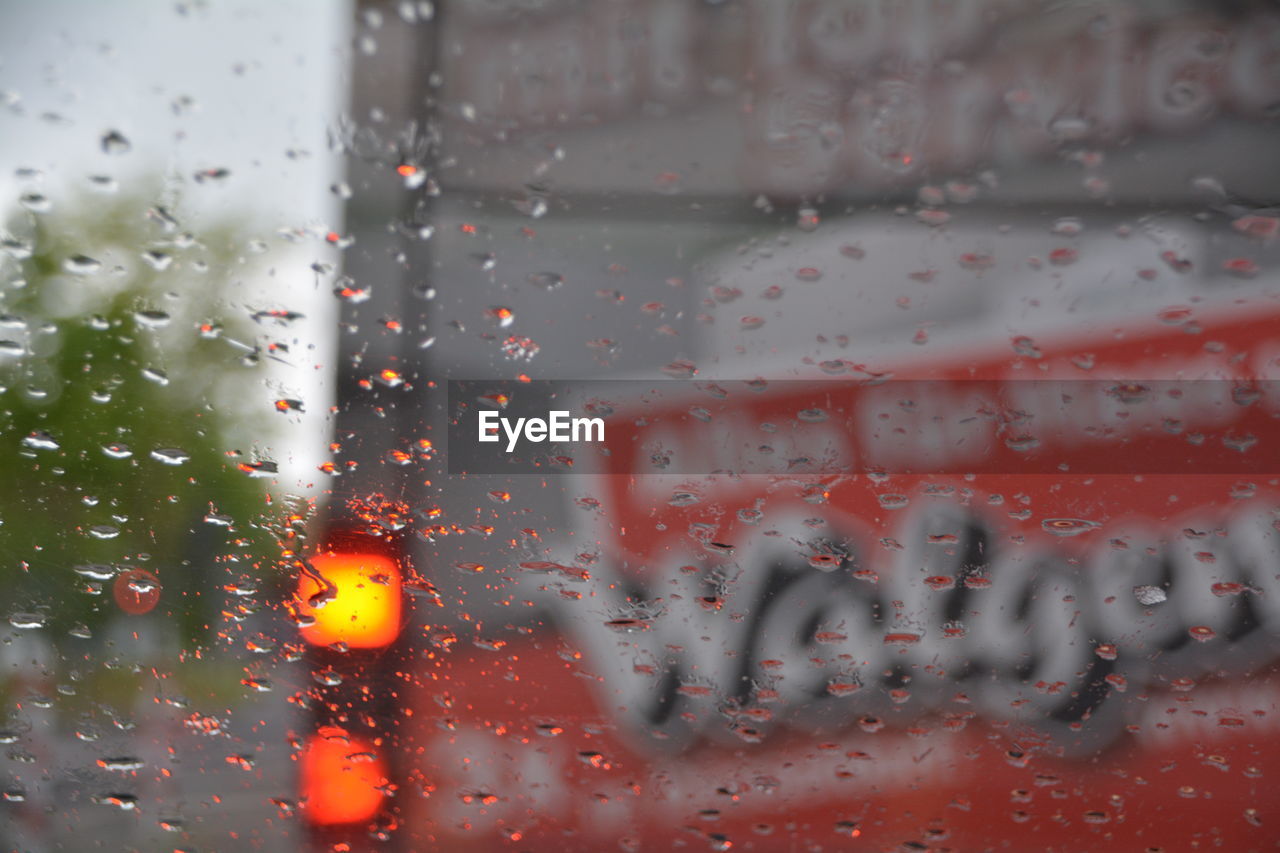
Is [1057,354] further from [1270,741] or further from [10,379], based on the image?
[10,379]

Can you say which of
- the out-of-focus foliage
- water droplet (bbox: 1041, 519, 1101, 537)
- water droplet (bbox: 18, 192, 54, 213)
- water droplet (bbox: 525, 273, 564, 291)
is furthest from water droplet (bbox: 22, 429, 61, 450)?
water droplet (bbox: 1041, 519, 1101, 537)

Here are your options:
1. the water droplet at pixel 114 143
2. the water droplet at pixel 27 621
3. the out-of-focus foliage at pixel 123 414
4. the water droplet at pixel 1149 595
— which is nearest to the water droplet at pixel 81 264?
the out-of-focus foliage at pixel 123 414

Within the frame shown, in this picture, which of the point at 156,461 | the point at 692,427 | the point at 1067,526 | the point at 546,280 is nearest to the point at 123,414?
the point at 156,461

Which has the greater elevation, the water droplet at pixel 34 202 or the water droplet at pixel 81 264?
the water droplet at pixel 34 202

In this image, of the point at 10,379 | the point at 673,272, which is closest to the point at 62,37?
the point at 10,379

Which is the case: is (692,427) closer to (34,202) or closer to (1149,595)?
(1149,595)

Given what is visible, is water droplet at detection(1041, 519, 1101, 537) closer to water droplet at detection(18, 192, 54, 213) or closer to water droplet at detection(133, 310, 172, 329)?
water droplet at detection(133, 310, 172, 329)

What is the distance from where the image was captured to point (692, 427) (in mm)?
772

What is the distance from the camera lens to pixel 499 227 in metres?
0.77

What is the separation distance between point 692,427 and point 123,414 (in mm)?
603

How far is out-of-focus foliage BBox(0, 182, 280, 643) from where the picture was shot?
75 cm

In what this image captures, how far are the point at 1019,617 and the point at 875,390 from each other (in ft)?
0.91

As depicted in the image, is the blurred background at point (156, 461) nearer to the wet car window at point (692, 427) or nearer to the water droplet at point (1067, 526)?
the wet car window at point (692, 427)

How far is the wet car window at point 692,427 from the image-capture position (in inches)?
29.4
